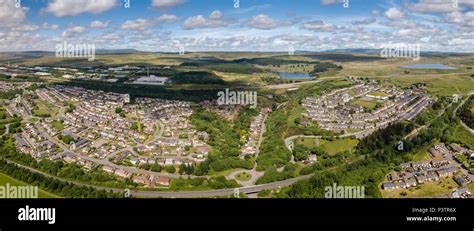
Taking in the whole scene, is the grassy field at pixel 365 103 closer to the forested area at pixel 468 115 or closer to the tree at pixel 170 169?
the forested area at pixel 468 115

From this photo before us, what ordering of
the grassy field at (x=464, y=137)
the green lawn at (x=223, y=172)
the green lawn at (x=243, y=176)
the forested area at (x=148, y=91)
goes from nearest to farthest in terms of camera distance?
the green lawn at (x=243, y=176) → the green lawn at (x=223, y=172) → the grassy field at (x=464, y=137) → the forested area at (x=148, y=91)

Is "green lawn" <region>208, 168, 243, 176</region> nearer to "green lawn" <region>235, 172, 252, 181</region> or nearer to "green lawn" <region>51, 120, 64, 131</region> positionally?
"green lawn" <region>235, 172, 252, 181</region>

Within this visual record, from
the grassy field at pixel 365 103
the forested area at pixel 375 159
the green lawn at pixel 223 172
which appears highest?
the grassy field at pixel 365 103

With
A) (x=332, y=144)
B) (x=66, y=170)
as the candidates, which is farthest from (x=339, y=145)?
(x=66, y=170)

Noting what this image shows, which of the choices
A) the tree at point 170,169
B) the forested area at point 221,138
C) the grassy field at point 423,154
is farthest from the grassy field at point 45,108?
the grassy field at point 423,154

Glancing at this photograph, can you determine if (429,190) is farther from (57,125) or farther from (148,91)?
(148,91)

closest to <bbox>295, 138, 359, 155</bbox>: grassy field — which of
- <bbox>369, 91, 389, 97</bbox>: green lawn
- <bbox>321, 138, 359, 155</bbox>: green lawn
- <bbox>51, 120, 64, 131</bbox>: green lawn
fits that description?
<bbox>321, 138, 359, 155</bbox>: green lawn
